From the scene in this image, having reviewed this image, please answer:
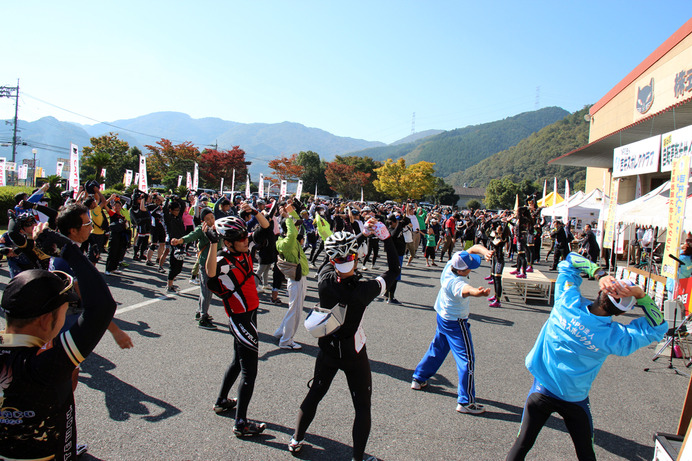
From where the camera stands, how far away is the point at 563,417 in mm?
2852

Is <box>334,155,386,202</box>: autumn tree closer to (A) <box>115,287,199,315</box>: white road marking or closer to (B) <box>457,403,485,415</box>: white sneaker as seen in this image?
(A) <box>115,287,199,315</box>: white road marking

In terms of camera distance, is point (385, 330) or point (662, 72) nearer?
point (385, 330)

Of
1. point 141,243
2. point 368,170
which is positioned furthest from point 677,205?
point 368,170

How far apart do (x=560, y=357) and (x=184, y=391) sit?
3695 millimetres

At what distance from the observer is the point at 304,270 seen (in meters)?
6.34

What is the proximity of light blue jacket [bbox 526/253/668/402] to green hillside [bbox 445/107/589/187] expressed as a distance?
106 metres

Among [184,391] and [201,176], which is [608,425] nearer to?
[184,391]

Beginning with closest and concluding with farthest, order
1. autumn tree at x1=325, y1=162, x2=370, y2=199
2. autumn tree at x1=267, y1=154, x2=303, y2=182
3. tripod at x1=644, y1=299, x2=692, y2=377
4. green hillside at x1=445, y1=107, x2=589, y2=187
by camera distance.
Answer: tripod at x1=644, y1=299, x2=692, y2=377, autumn tree at x1=267, y1=154, x2=303, y2=182, autumn tree at x1=325, y1=162, x2=370, y2=199, green hillside at x1=445, y1=107, x2=589, y2=187

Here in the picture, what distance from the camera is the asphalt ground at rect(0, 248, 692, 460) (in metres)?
3.48

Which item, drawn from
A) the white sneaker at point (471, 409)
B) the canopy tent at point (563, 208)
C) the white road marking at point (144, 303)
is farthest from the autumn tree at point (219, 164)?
the white sneaker at point (471, 409)

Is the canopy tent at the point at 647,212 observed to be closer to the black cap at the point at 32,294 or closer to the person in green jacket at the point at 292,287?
the person in green jacket at the point at 292,287

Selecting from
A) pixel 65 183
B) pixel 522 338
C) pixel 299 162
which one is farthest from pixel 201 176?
pixel 522 338

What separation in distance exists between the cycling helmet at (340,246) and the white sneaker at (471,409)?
240cm

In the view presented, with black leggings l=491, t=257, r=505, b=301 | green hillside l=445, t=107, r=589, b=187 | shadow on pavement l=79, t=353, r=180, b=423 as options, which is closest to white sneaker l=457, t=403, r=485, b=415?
shadow on pavement l=79, t=353, r=180, b=423
